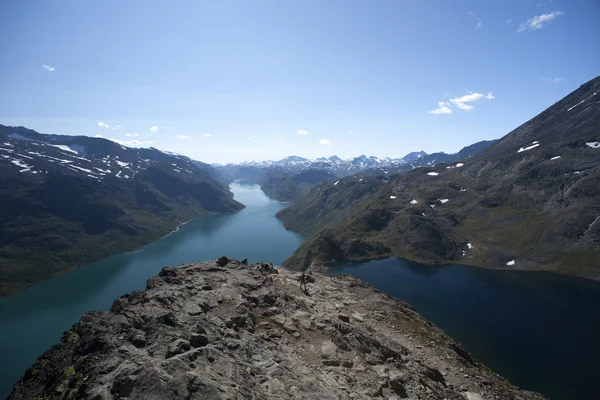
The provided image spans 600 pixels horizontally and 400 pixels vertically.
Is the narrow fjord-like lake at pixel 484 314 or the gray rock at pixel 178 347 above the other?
the gray rock at pixel 178 347

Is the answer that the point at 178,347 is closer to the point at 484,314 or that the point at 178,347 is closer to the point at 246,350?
the point at 246,350

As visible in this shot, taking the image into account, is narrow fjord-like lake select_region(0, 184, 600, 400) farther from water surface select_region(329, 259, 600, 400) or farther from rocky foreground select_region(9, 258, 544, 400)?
rocky foreground select_region(9, 258, 544, 400)

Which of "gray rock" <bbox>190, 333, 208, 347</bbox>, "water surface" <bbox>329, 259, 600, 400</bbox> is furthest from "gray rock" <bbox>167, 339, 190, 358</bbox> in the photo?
"water surface" <bbox>329, 259, 600, 400</bbox>

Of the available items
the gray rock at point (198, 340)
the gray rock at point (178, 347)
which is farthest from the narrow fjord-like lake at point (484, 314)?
the gray rock at point (178, 347)

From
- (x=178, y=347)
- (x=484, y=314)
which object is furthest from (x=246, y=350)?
(x=484, y=314)

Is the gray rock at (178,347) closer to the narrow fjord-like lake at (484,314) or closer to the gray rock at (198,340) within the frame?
the gray rock at (198,340)

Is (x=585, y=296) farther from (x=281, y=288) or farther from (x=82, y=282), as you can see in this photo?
(x=82, y=282)

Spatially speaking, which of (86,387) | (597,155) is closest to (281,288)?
(86,387)
